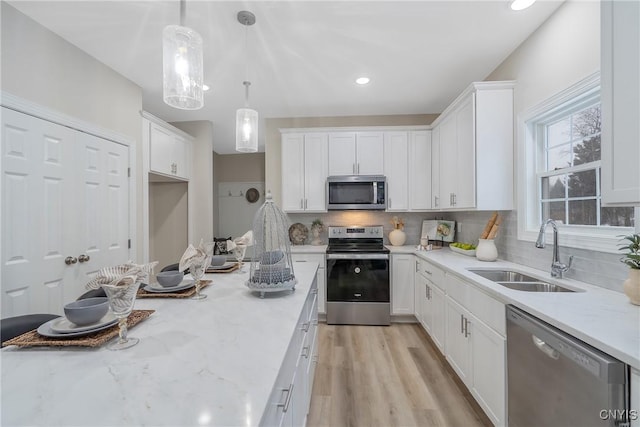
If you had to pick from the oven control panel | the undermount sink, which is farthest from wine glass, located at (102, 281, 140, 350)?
the oven control panel

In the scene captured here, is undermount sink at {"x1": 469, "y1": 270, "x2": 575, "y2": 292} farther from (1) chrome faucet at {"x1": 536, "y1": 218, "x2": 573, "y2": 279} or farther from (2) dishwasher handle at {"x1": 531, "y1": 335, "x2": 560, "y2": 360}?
(2) dishwasher handle at {"x1": 531, "y1": 335, "x2": 560, "y2": 360}

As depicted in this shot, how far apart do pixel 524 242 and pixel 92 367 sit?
2.73m

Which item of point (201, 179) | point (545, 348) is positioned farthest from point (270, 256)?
point (201, 179)

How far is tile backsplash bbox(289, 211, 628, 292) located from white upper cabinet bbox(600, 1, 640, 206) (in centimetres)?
81

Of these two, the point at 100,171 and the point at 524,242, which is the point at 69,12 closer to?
the point at 100,171

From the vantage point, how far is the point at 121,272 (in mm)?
1041

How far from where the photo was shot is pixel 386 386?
7.16 ft

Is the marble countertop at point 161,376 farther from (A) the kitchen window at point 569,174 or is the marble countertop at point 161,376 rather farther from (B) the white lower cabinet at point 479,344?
(A) the kitchen window at point 569,174

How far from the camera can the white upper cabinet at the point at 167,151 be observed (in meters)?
3.28

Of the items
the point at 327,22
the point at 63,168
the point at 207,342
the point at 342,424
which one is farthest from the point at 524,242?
the point at 63,168

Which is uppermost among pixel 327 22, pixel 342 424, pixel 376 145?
pixel 327 22

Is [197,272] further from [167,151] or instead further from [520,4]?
[167,151]

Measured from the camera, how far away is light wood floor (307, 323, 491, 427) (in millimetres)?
1852

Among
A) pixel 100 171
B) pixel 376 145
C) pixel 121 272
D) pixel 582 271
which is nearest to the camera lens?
pixel 121 272
